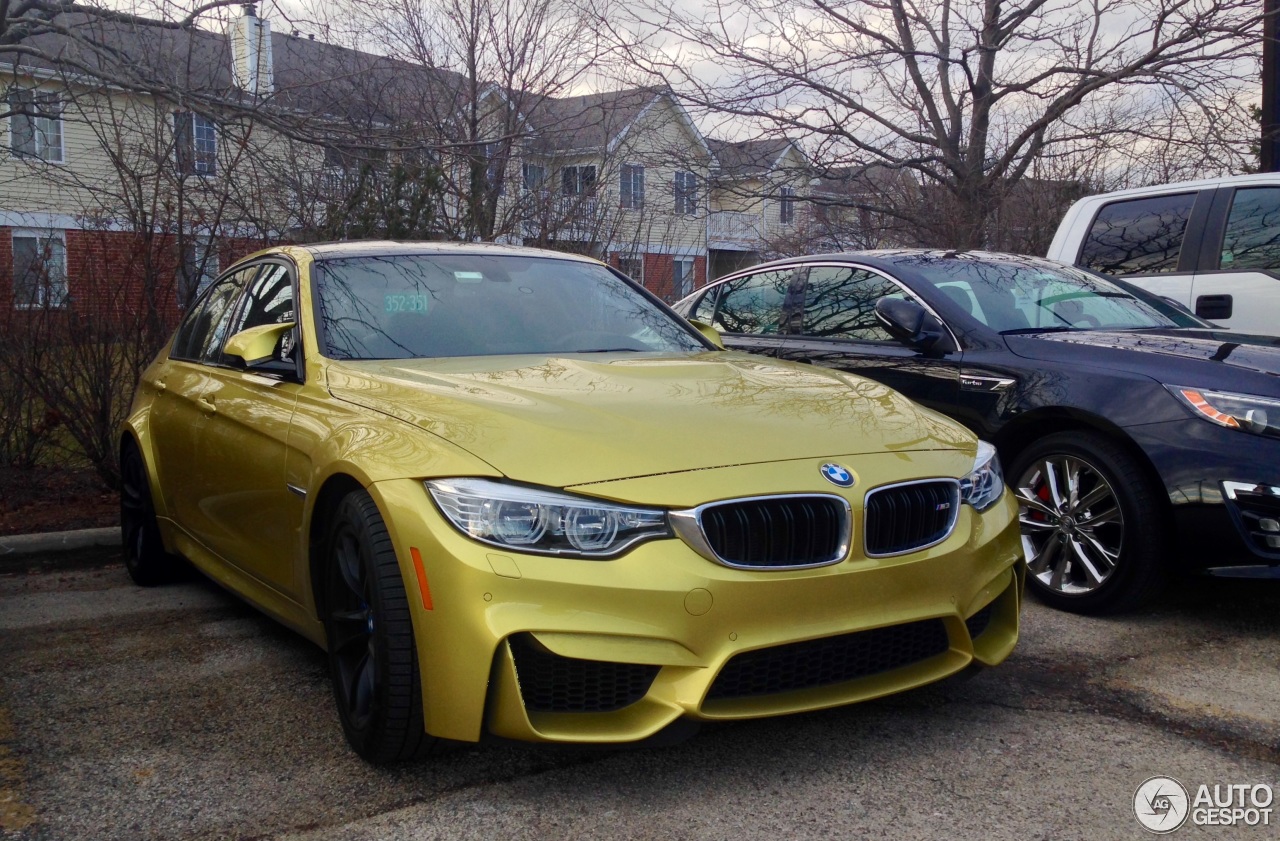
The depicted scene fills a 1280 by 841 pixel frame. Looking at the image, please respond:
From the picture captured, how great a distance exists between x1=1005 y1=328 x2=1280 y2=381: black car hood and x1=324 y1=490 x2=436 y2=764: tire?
3.06 metres

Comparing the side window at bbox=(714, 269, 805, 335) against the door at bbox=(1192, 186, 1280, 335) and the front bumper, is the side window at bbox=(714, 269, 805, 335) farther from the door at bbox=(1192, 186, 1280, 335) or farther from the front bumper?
the front bumper

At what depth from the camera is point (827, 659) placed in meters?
2.93

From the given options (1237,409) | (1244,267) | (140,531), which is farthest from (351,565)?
(1244,267)

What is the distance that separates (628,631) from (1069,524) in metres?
2.59

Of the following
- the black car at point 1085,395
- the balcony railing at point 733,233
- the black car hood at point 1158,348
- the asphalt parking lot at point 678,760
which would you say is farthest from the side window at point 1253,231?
the balcony railing at point 733,233

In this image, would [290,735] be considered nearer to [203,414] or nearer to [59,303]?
[203,414]

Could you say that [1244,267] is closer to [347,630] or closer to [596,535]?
[596,535]

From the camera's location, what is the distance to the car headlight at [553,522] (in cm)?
276

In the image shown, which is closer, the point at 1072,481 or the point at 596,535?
the point at 596,535

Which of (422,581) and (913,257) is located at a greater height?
(913,257)

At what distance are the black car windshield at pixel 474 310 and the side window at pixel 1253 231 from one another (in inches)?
154

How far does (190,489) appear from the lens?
4.62 meters

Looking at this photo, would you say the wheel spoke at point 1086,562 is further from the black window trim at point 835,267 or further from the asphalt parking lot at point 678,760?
the black window trim at point 835,267

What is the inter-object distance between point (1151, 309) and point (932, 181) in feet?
38.9
